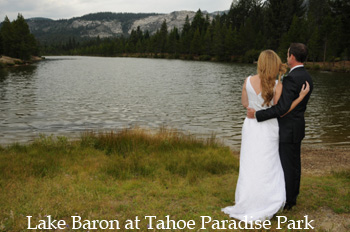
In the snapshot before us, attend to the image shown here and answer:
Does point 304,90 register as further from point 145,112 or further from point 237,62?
point 237,62

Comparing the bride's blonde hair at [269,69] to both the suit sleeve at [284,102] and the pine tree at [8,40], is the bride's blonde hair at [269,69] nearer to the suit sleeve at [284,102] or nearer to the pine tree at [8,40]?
the suit sleeve at [284,102]

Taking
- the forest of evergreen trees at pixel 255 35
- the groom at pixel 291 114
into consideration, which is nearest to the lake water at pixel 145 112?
the groom at pixel 291 114

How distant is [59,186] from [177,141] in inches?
228

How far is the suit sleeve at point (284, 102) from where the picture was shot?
5215 millimetres

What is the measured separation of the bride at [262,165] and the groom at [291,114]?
4.4 inches

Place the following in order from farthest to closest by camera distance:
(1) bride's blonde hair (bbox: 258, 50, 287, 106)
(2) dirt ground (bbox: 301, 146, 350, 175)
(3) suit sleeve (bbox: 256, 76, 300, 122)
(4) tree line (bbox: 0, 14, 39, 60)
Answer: (4) tree line (bbox: 0, 14, 39, 60), (2) dirt ground (bbox: 301, 146, 350, 175), (3) suit sleeve (bbox: 256, 76, 300, 122), (1) bride's blonde hair (bbox: 258, 50, 287, 106)

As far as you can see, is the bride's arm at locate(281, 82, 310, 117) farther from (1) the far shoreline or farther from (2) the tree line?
(2) the tree line

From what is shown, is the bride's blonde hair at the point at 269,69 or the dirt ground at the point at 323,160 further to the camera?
the dirt ground at the point at 323,160

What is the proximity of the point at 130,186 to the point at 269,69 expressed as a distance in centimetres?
427

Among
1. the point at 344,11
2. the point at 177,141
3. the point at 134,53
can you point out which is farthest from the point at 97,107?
the point at 134,53

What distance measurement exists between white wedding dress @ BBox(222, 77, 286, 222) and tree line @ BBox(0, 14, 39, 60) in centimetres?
8945

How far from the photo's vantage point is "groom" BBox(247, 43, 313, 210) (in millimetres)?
5273

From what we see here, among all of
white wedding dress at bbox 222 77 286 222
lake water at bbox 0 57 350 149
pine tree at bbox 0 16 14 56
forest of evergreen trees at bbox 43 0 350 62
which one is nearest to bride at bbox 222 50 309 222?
white wedding dress at bbox 222 77 286 222

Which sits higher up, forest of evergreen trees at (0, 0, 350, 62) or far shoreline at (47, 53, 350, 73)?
forest of evergreen trees at (0, 0, 350, 62)
